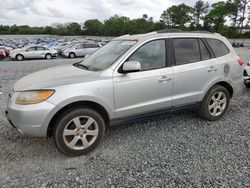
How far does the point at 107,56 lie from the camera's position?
3508 mm

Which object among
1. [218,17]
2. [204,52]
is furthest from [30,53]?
[218,17]

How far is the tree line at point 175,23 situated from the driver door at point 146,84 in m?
65.6

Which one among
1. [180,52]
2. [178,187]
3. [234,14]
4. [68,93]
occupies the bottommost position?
[178,187]

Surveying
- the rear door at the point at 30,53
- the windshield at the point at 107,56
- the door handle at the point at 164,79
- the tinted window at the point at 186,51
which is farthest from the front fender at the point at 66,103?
the rear door at the point at 30,53

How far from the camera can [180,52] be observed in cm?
360

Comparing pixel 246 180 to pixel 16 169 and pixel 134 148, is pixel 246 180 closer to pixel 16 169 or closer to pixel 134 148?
pixel 134 148

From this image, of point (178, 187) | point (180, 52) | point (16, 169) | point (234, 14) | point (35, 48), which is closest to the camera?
point (178, 187)

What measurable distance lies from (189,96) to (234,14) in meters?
77.6

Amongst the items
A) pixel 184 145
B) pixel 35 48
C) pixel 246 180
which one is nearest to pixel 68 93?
pixel 184 145

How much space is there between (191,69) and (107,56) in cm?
146

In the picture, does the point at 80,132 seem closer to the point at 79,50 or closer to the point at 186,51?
the point at 186,51

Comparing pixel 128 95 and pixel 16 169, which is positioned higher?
pixel 128 95

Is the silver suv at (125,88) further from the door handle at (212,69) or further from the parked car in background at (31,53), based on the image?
the parked car in background at (31,53)

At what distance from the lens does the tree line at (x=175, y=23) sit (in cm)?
6794
